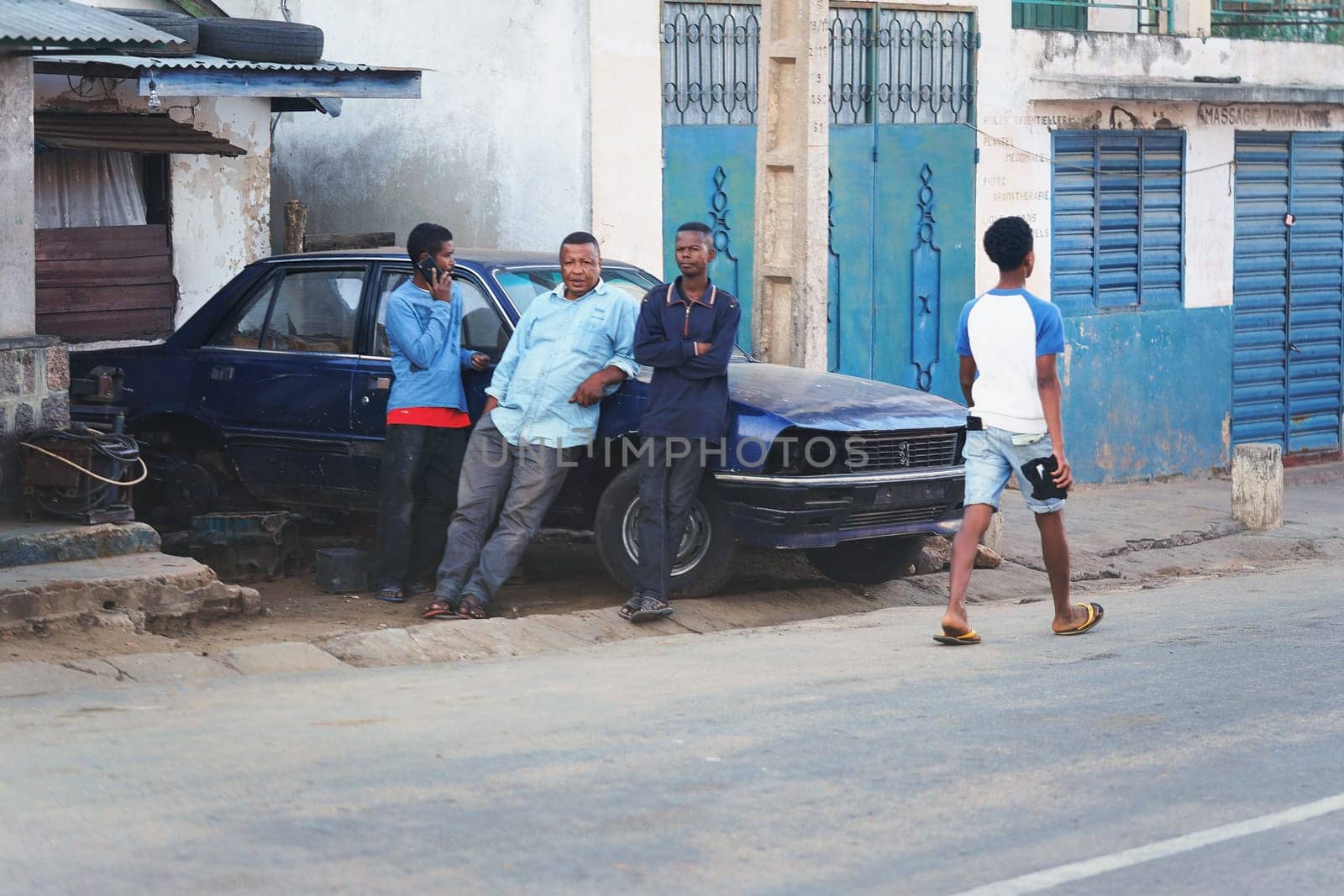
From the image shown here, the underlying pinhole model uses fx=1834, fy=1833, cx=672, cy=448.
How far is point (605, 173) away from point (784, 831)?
885cm

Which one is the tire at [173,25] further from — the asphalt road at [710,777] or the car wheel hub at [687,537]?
the asphalt road at [710,777]

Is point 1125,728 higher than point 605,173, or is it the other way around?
point 605,173

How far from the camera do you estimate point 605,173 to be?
13.0 m

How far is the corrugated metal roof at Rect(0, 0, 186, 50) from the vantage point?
767 cm

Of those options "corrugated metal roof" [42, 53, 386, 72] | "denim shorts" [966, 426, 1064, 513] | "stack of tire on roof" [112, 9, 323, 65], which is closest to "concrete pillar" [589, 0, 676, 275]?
"corrugated metal roof" [42, 53, 386, 72]

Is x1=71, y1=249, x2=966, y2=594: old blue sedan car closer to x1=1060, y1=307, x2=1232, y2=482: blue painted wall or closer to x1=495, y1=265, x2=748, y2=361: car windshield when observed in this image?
x1=495, y1=265, x2=748, y2=361: car windshield

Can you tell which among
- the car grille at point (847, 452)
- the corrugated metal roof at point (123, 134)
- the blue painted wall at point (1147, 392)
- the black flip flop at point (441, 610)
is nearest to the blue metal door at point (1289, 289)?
the blue painted wall at point (1147, 392)

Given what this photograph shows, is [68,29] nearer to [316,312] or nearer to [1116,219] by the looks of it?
[316,312]

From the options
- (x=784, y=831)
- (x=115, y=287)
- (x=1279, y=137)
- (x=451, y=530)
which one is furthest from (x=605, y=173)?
(x=784, y=831)

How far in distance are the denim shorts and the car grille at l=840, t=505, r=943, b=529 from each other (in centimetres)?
114

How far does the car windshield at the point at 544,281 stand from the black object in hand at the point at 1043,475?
8.10 ft

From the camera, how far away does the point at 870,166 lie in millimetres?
14172

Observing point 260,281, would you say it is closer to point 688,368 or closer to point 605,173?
point 688,368

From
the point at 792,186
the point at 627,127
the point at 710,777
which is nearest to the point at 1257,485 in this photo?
the point at 792,186
